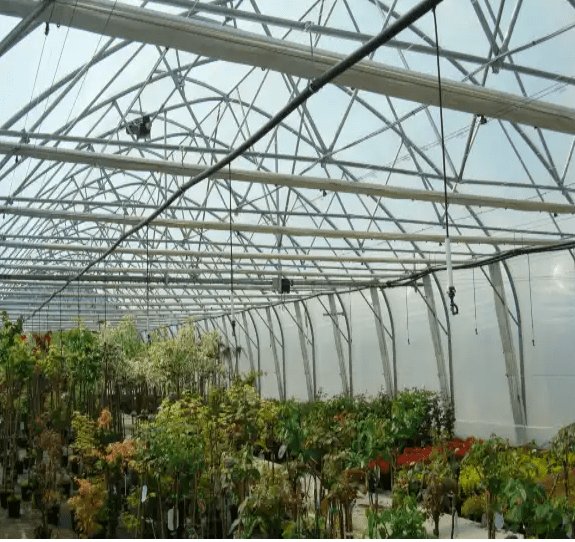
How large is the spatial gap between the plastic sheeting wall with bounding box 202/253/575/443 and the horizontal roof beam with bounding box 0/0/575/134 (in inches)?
279

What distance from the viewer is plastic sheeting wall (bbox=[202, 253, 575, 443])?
46.9ft

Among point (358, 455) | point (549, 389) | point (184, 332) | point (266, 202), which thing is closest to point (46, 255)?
point (266, 202)

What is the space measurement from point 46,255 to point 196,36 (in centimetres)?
3040

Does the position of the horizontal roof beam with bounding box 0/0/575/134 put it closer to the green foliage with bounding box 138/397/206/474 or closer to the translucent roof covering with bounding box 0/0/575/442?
the translucent roof covering with bounding box 0/0/575/442

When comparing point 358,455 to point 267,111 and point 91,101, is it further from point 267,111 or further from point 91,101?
point 267,111

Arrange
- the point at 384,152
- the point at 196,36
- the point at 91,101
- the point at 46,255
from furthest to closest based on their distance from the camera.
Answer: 1. the point at 46,255
2. the point at 384,152
3. the point at 91,101
4. the point at 196,36

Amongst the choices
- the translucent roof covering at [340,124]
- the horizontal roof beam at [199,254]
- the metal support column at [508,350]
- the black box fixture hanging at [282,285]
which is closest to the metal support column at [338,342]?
the translucent roof covering at [340,124]

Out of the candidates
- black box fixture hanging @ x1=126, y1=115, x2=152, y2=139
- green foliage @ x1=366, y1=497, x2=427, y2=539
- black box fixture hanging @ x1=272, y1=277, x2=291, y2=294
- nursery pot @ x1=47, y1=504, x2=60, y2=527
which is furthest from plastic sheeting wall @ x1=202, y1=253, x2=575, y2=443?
nursery pot @ x1=47, y1=504, x2=60, y2=527

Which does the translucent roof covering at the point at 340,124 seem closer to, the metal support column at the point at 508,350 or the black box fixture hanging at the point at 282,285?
the metal support column at the point at 508,350

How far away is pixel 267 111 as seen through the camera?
13930mm

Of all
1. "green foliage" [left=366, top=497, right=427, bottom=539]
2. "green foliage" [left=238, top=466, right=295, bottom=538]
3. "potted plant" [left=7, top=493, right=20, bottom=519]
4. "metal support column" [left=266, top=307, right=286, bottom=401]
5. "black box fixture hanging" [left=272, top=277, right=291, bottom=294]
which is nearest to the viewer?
"green foliage" [left=366, top=497, right=427, bottom=539]

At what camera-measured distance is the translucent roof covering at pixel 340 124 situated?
23.5ft

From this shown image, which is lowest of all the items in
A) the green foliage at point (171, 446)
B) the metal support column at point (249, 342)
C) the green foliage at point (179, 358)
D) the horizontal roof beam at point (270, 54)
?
the green foliage at point (171, 446)

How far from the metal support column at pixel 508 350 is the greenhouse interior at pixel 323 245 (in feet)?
0.18
